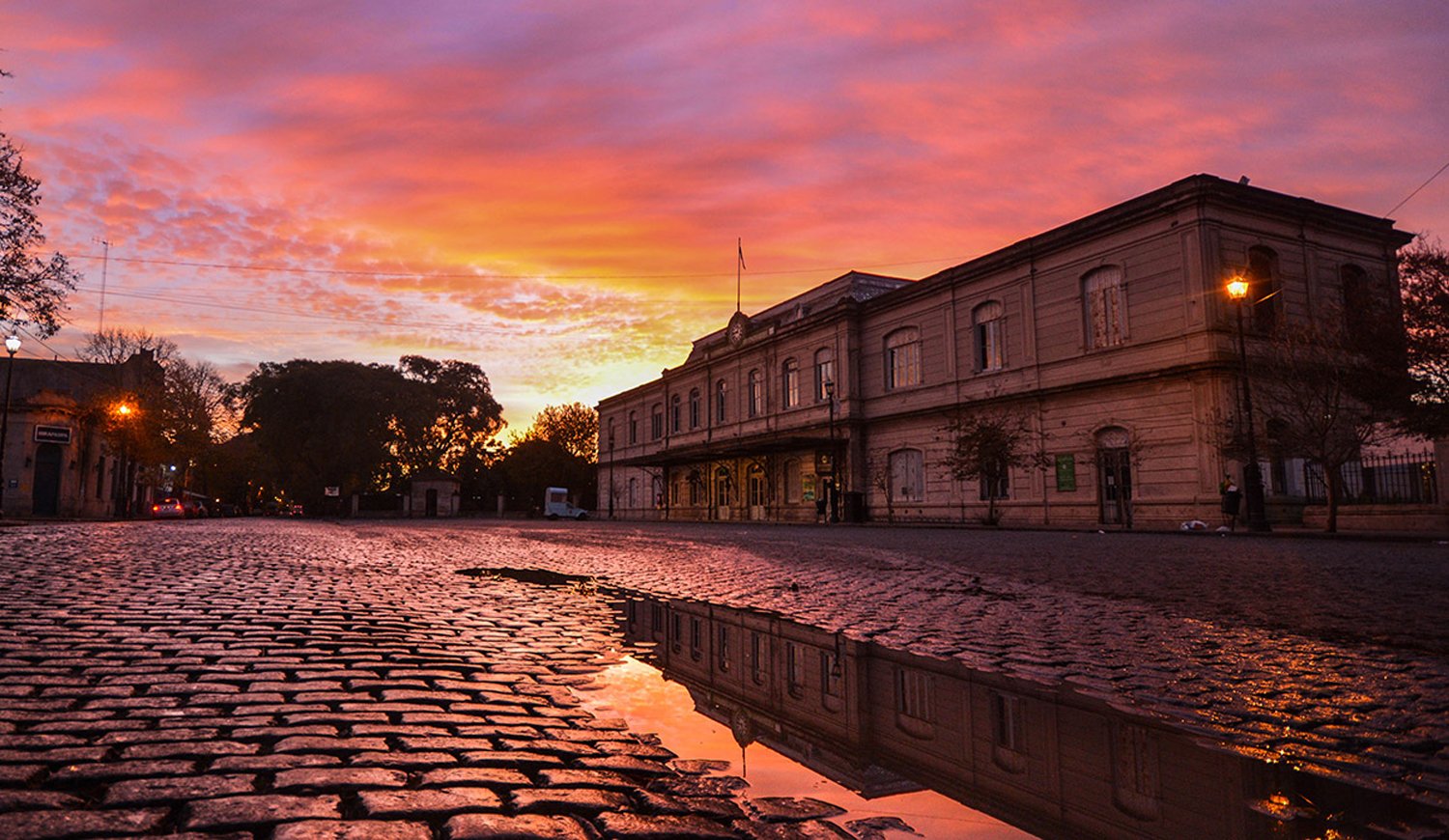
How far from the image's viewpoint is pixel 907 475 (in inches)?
1487

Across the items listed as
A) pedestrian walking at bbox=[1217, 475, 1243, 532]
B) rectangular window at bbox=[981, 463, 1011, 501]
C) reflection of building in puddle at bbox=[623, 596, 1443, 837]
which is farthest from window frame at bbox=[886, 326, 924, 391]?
reflection of building in puddle at bbox=[623, 596, 1443, 837]

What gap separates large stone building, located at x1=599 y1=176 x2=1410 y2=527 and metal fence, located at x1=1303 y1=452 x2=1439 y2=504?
102cm

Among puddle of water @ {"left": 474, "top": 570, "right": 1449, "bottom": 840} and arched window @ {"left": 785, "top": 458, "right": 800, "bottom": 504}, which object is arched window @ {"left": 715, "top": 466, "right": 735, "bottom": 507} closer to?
arched window @ {"left": 785, "top": 458, "right": 800, "bottom": 504}

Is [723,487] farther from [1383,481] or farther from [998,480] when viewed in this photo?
[1383,481]

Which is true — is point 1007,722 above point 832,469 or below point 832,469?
below

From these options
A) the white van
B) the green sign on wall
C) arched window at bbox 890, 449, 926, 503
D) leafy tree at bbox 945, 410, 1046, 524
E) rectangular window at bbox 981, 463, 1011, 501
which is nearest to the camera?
the green sign on wall

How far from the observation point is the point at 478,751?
297 centimetres

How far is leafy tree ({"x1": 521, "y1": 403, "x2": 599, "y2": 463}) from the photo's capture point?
83.9 metres

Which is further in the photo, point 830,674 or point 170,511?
point 170,511

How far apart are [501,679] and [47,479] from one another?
54.8 meters

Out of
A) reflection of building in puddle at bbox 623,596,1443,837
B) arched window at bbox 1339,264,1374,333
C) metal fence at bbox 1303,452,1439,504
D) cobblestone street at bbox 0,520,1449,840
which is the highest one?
arched window at bbox 1339,264,1374,333

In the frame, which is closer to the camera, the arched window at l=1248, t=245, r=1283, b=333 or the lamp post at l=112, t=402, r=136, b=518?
the arched window at l=1248, t=245, r=1283, b=333

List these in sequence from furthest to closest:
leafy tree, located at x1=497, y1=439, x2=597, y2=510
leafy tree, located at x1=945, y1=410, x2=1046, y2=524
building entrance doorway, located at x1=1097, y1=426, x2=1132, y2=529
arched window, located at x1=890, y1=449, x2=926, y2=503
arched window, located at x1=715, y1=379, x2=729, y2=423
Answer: leafy tree, located at x1=497, y1=439, x2=597, y2=510 < arched window, located at x1=715, y1=379, x2=729, y2=423 < arched window, located at x1=890, y1=449, x2=926, y2=503 < leafy tree, located at x1=945, y1=410, x2=1046, y2=524 < building entrance doorway, located at x1=1097, y1=426, x2=1132, y2=529

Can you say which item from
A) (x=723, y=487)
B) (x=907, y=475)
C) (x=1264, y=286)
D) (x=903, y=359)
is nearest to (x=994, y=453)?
(x=907, y=475)
